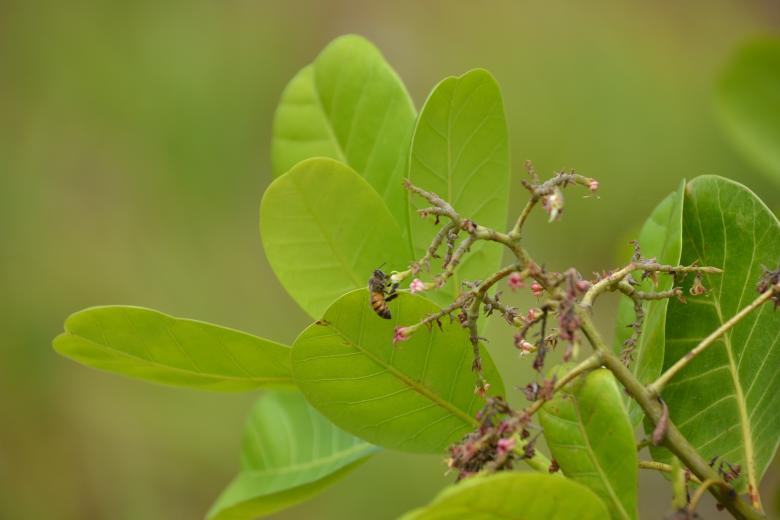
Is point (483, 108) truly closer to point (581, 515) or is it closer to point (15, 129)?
point (581, 515)

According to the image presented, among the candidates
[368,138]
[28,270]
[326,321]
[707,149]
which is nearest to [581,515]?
[326,321]

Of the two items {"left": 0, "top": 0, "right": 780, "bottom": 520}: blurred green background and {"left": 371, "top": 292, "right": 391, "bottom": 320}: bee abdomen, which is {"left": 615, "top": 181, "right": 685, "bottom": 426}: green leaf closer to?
{"left": 371, "top": 292, "right": 391, "bottom": 320}: bee abdomen

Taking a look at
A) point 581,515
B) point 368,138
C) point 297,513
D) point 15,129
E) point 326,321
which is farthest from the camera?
point 15,129

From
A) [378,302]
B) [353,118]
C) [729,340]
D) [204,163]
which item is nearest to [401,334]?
[378,302]

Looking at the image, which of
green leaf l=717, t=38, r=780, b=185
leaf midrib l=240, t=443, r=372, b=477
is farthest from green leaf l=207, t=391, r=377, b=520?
green leaf l=717, t=38, r=780, b=185

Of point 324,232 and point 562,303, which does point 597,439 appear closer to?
point 562,303
